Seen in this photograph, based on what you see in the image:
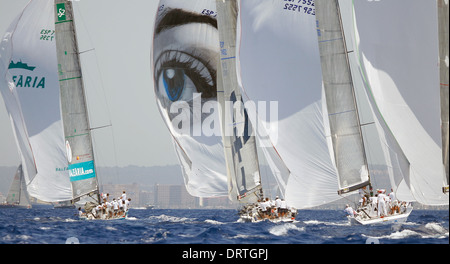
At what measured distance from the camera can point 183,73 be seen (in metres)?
21.8

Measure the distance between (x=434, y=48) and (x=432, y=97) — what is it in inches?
35.0

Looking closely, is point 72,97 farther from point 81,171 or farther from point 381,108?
point 381,108

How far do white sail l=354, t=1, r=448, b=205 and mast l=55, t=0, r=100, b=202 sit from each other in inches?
403

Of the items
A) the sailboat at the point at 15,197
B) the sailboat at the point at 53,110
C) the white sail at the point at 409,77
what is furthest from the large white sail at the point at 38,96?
the sailboat at the point at 15,197

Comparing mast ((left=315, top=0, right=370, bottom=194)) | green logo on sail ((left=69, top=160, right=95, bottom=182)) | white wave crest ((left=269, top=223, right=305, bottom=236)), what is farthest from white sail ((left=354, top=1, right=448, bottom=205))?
green logo on sail ((left=69, top=160, right=95, bottom=182))

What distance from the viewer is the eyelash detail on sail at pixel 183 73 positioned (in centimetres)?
2172

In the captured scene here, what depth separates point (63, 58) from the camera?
20750mm

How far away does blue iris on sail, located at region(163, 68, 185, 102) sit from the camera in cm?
2173

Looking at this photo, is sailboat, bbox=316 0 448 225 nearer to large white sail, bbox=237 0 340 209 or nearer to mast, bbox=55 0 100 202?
large white sail, bbox=237 0 340 209

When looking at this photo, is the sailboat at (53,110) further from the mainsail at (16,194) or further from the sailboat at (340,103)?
the mainsail at (16,194)
